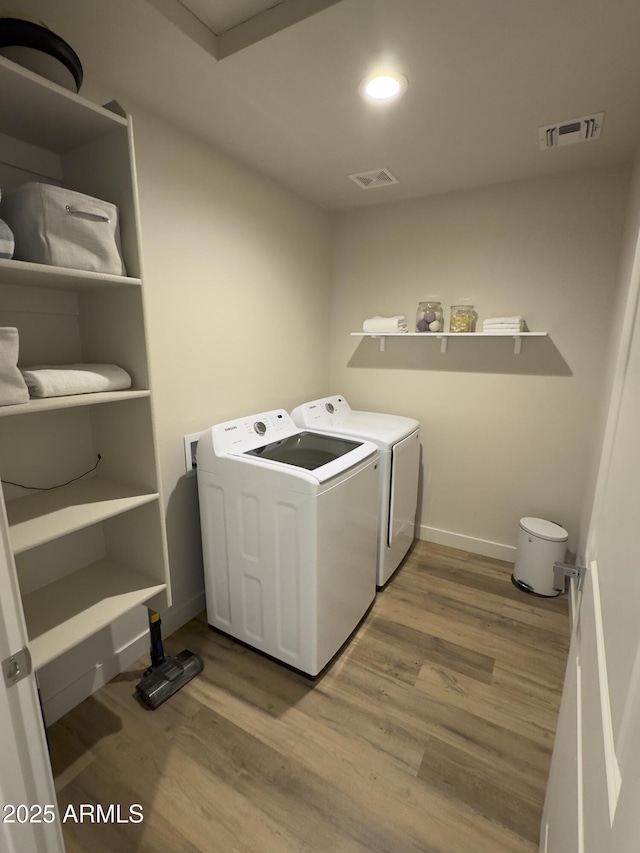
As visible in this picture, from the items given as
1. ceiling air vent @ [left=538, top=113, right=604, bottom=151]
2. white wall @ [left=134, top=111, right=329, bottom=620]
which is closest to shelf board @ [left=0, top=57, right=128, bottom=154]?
white wall @ [left=134, top=111, right=329, bottom=620]

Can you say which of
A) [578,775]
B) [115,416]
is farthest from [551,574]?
[115,416]

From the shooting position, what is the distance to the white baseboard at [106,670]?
1.57 m

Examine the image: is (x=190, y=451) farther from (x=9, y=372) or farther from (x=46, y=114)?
(x=46, y=114)

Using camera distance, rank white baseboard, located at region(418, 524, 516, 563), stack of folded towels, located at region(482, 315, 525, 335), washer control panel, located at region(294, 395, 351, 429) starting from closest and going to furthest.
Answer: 1. stack of folded towels, located at region(482, 315, 525, 335)
2. washer control panel, located at region(294, 395, 351, 429)
3. white baseboard, located at region(418, 524, 516, 563)

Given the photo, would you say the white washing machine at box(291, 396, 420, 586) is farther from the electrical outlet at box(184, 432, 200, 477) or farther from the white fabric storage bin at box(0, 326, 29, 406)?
the white fabric storage bin at box(0, 326, 29, 406)

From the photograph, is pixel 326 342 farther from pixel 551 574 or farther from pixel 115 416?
pixel 551 574

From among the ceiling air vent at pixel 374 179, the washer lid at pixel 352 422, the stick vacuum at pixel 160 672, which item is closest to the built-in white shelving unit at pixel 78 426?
the stick vacuum at pixel 160 672

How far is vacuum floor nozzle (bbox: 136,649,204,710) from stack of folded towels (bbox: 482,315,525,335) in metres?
2.36

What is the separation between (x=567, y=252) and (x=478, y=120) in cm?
98

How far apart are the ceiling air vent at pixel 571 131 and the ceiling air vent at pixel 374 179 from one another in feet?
2.50

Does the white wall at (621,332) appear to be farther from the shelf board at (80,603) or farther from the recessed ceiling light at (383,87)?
the shelf board at (80,603)

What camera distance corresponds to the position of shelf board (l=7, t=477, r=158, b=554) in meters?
1.14

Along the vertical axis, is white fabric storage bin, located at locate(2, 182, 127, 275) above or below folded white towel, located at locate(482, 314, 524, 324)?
above

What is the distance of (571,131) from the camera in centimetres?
176
